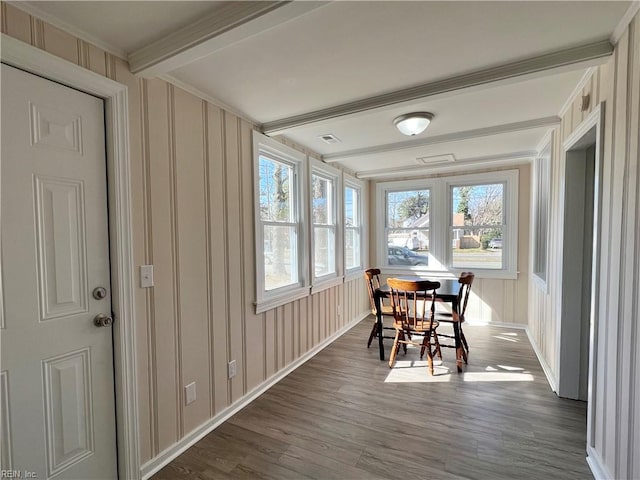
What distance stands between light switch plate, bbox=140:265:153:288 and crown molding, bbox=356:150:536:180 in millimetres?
3523

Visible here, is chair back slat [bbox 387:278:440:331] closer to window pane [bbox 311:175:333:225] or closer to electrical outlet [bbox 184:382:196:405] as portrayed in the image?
window pane [bbox 311:175:333:225]

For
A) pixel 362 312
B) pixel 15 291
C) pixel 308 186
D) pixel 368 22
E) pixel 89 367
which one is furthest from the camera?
pixel 362 312

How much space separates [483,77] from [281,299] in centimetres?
231

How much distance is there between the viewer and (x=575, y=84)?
79.1 inches

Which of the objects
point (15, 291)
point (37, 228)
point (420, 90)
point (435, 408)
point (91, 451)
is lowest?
point (435, 408)

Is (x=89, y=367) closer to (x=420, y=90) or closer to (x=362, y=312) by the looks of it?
(x=420, y=90)

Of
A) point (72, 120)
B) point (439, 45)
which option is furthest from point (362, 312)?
point (72, 120)

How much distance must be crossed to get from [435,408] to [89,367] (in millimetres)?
2320

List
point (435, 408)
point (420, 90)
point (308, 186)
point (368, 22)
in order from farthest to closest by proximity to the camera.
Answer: point (308, 186)
point (435, 408)
point (420, 90)
point (368, 22)

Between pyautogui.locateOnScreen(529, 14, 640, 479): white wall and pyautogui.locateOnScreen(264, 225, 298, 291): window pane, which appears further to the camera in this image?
pyautogui.locateOnScreen(264, 225, 298, 291): window pane

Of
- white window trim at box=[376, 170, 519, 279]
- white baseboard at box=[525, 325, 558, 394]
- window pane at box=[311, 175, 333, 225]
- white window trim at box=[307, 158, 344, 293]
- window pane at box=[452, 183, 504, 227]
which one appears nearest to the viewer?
white baseboard at box=[525, 325, 558, 394]

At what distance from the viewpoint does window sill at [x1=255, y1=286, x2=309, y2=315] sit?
8.47ft

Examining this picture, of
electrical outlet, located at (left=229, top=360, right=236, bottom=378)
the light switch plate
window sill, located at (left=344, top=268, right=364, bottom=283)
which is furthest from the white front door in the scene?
window sill, located at (left=344, top=268, right=364, bottom=283)

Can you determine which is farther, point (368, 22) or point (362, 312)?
point (362, 312)
